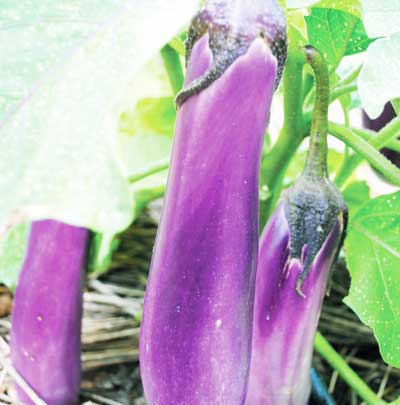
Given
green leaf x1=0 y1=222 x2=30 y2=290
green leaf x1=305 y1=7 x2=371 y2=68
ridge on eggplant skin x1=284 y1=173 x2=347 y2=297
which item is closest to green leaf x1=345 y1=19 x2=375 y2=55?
green leaf x1=305 y1=7 x2=371 y2=68

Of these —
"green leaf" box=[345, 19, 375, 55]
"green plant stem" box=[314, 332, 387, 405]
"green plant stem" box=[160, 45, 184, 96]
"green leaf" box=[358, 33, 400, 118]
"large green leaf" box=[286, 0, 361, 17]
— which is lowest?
"green plant stem" box=[314, 332, 387, 405]

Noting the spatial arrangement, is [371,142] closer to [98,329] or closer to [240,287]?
[240,287]

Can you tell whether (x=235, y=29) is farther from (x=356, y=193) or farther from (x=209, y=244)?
(x=356, y=193)

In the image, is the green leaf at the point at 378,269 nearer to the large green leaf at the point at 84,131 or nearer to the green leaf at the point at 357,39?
the green leaf at the point at 357,39

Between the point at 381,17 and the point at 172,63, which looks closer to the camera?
the point at 381,17

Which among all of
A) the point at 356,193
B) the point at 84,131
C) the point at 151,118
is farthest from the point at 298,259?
the point at 151,118

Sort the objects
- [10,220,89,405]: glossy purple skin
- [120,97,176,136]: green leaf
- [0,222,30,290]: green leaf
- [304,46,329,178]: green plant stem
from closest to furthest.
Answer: [304,46,329,178]: green plant stem → [10,220,89,405]: glossy purple skin → [0,222,30,290]: green leaf → [120,97,176,136]: green leaf

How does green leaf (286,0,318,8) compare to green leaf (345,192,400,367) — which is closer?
green leaf (286,0,318,8)

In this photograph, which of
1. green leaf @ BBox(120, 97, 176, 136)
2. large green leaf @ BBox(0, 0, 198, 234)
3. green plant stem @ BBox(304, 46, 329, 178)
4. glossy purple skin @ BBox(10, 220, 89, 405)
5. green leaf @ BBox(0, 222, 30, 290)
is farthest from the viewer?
green leaf @ BBox(120, 97, 176, 136)

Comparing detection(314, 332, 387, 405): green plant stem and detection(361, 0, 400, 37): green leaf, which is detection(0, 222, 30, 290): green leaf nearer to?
detection(314, 332, 387, 405): green plant stem
